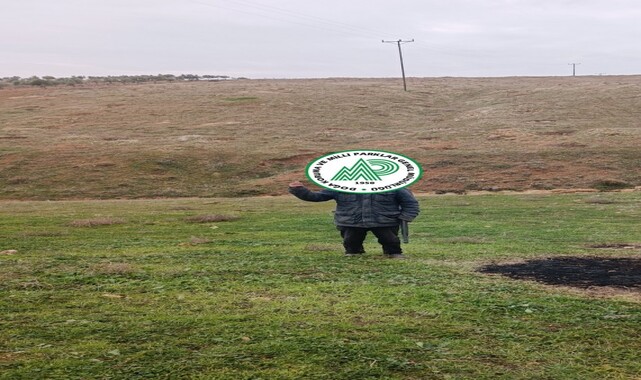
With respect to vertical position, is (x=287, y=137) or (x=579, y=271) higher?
(x=579, y=271)

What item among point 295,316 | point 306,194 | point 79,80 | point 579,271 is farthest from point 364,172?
point 79,80

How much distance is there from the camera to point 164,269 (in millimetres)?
12922

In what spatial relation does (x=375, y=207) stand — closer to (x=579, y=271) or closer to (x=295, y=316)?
(x=579, y=271)

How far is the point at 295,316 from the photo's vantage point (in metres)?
9.20

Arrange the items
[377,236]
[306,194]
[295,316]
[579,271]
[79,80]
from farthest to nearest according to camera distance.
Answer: [79,80]
[377,236]
[306,194]
[579,271]
[295,316]

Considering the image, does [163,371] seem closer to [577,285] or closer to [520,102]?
[577,285]

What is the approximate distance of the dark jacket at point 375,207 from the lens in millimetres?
13930

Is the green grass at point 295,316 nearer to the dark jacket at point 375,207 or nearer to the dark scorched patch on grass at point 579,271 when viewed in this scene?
the dark scorched patch on grass at point 579,271

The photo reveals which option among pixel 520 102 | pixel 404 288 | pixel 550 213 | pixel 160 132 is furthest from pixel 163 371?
pixel 520 102

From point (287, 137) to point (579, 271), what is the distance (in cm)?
4959

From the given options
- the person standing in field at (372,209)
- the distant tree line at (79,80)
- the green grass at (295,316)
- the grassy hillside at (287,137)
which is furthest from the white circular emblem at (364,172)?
the distant tree line at (79,80)

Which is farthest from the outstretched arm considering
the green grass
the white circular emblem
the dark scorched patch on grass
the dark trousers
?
the dark scorched patch on grass

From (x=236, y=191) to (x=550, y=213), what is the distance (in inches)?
762

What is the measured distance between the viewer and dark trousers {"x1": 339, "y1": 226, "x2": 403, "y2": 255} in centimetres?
1424
